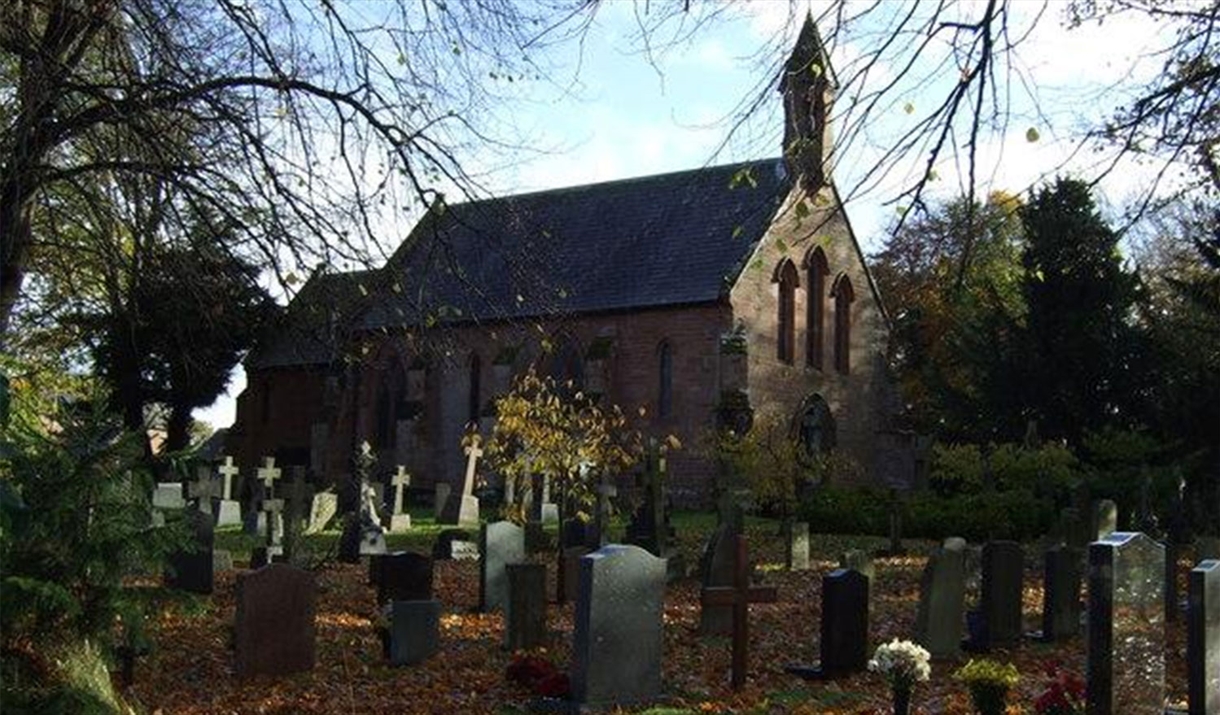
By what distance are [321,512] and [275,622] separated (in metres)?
13.9

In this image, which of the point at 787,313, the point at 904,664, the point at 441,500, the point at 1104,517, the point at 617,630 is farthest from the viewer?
the point at 787,313

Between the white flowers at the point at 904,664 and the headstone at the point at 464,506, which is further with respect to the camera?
the headstone at the point at 464,506

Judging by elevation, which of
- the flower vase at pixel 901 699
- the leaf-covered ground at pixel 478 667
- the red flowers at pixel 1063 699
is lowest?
the leaf-covered ground at pixel 478 667

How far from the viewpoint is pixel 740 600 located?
10.9 metres

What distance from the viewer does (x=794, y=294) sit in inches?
1496

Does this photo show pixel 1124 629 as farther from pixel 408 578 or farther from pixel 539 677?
pixel 408 578

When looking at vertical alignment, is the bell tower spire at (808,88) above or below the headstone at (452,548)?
above

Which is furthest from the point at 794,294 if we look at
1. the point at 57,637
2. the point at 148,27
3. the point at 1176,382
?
the point at 57,637

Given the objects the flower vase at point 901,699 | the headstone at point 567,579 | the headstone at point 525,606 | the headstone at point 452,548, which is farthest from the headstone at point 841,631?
the headstone at point 452,548

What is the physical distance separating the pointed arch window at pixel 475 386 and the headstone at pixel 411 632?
95.7 ft

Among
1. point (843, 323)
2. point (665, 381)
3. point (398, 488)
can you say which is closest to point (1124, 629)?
point (398, 488)

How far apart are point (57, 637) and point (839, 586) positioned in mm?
5865

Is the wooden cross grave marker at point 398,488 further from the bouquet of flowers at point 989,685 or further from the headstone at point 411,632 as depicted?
the bouquet of flowers at point 989,685

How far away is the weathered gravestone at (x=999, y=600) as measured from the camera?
1220 centimetres
